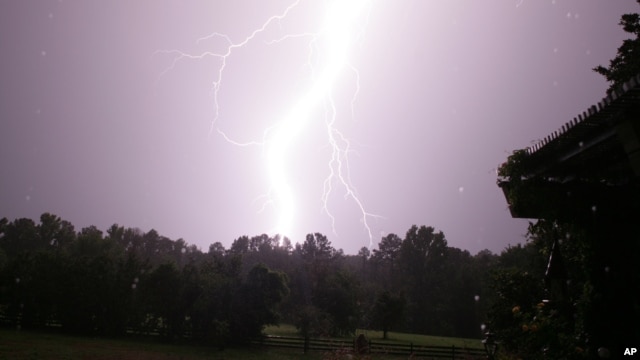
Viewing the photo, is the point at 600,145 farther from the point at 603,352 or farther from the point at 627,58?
the point at 627,58

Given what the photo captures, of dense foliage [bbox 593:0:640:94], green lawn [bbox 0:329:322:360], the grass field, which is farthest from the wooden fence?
dense foliage [bbox 593:0:640:94]

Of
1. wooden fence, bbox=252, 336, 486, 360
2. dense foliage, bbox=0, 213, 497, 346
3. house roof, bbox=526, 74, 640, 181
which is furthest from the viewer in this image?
dense foliage, bbox=0, 213, 497, 346

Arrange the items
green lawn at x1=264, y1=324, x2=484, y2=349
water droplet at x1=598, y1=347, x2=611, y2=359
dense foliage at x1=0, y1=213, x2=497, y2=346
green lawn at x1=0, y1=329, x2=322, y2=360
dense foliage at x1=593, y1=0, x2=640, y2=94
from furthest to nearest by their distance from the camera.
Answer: green lawn at x1=264, y1=324, x2=484, y2=349 < dense foliage at x1=0, y1=213, x2=497, y2=346 < green lawn at x1=0, y1=329, x2=322, y2=360 < dense foliage at x1=593, y1=0, x2=640, y2=94 < water droplet at x1=598, y1=347, x2=611, y2=359

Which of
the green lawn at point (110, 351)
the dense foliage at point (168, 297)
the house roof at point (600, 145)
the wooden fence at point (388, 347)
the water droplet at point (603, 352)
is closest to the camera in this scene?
the house roof at point (600, 145)

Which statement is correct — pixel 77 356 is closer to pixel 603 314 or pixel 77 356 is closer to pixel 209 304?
pixel 209 304

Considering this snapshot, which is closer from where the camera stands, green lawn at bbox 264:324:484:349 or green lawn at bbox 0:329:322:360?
green lawn at bbox 0:329:322:360

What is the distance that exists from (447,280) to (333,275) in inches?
1045

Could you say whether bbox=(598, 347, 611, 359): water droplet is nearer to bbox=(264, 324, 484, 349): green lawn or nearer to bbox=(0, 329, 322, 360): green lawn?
bbox=(0, 329, 322, 360): green lawn

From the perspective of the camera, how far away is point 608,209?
240 inches

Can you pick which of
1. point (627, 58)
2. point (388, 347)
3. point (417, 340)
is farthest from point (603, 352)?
point (417, 340)

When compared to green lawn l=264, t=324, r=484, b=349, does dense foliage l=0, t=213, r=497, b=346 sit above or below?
above

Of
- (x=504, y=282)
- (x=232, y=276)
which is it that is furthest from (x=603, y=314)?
(x=232, y=276)

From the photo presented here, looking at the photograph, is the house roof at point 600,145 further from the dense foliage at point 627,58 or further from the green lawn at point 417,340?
the green lawn at point 417,340

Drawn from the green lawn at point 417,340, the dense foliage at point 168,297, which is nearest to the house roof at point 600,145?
the dense foliage at point 168,297
